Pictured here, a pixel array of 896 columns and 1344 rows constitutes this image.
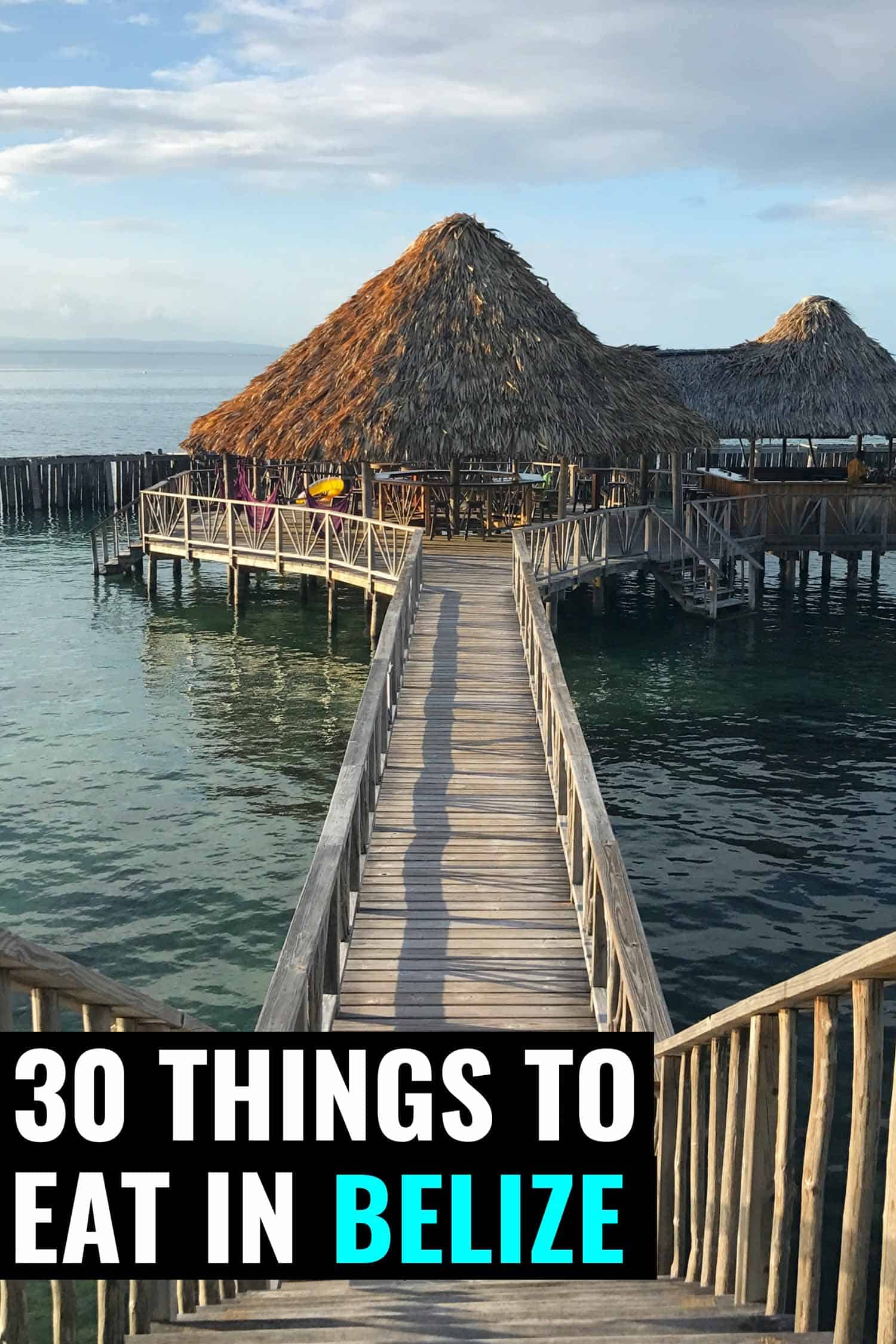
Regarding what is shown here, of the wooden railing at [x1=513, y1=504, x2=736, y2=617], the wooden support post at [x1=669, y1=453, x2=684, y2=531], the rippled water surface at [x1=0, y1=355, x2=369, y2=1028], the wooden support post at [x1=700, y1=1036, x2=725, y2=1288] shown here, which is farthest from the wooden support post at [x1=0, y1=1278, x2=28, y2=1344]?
the wooden support post at [x1=669, y1=453, x2=684, y2=531]

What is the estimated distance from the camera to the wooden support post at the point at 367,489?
82.2 ft

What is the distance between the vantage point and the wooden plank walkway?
7531 millimetres

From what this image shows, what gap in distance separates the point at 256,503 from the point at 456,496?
395 centimetres

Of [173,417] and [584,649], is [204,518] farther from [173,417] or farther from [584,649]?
[173,417]

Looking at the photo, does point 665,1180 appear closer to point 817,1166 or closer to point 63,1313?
point 817,1166

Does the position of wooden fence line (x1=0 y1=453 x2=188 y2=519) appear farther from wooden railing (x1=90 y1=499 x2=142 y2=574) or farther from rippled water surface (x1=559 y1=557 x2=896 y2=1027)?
rippled water surface (x1=559 y1=557 x2=896 y2=1027)

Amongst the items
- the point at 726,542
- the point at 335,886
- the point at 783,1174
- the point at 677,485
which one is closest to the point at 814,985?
the point at 783,1174

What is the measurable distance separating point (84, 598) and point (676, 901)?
20.6 metres

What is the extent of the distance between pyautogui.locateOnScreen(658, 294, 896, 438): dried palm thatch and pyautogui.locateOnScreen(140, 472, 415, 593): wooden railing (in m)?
11.3

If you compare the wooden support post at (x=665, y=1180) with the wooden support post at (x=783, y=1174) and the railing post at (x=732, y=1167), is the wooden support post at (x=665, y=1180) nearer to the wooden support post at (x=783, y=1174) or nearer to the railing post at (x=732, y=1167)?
the railing post at (x=732, y=1167)

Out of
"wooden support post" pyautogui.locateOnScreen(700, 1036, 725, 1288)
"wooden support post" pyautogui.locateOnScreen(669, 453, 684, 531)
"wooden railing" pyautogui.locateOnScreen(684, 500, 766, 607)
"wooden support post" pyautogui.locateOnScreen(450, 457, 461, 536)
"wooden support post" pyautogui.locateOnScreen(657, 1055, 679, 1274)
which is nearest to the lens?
"wooden support post" pyautogui.locateOnScreen(700, 1036, 725, 1288)

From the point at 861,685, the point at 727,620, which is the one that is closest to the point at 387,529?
the point at 727,620

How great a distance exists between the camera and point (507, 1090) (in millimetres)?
4812

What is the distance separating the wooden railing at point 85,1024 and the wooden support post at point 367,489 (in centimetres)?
2151
